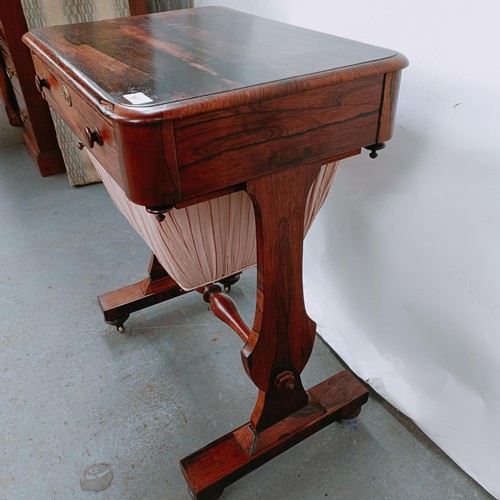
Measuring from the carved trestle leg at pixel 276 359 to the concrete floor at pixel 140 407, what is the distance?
87mm

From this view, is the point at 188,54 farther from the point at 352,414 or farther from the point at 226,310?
the point at 352,414

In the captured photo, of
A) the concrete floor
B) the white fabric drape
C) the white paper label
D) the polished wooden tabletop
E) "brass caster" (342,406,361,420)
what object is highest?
the white paper label

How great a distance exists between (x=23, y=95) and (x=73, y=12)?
0.47 meters

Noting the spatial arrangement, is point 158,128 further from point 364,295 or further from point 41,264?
point 41,264

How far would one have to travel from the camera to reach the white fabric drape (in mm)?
963

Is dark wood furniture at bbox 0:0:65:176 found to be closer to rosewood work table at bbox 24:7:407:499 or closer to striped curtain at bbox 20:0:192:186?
striped curtain at bbox 20:0:192:186

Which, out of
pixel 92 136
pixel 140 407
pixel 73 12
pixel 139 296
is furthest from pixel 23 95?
pixel 92 136

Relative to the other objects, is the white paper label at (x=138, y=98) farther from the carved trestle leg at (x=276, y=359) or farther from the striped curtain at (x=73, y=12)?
the striped curtain at (x=73, y=12)

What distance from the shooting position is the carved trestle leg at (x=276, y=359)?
852 millimetres

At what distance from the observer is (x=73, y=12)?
2.07 metres

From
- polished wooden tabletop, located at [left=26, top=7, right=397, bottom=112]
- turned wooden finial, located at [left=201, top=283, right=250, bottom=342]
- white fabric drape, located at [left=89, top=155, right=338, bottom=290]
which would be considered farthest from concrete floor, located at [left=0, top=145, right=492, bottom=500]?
polished wooden tabletop, located at [left=26, top=7, right=397, bottom=112]

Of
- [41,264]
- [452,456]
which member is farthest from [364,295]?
[41,264]

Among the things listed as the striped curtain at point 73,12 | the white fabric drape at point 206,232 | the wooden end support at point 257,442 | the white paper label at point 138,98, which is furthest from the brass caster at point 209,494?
the striped curtain at point 73,12

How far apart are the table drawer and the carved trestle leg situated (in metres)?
0.22
